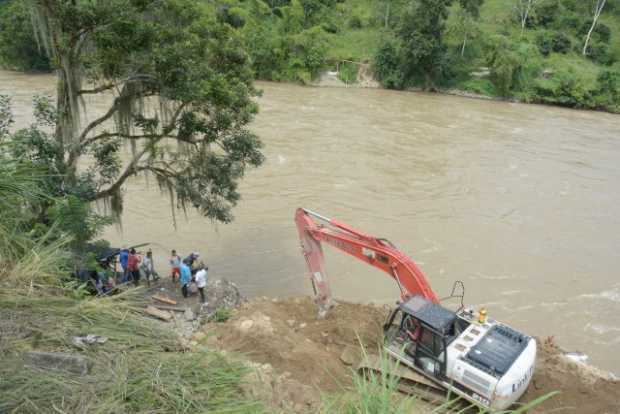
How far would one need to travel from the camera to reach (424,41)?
40625mm

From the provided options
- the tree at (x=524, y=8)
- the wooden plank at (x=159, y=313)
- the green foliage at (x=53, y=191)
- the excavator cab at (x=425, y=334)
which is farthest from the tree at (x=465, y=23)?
the wooden plank at (x=159, y=313)

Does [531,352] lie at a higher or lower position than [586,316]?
higher

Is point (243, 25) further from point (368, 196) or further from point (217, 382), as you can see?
point (217, 382)

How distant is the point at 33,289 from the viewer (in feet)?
16.3

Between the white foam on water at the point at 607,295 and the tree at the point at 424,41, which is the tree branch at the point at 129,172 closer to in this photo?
the white foam on water at the point at 607,295

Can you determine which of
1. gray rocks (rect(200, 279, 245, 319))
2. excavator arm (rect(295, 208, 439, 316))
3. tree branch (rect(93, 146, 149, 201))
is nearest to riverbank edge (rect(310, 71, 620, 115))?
gray rocks (rect(200, 279, 245, 319))

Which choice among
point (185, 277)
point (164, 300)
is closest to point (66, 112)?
point (185, 277)

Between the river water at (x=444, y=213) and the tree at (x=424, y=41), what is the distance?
11.9 meters

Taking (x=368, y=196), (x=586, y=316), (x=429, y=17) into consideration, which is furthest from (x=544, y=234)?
(x=429, y=17)

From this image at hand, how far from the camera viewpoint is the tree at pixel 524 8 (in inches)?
1858

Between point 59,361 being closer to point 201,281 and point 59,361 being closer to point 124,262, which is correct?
point 201,281

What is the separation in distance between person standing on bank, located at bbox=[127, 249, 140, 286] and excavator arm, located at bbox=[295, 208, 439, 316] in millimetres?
3983

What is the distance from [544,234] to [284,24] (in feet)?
121

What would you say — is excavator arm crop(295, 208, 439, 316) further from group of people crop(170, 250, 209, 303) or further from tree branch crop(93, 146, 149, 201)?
tree branch crop(93, 146, 149, 201)
